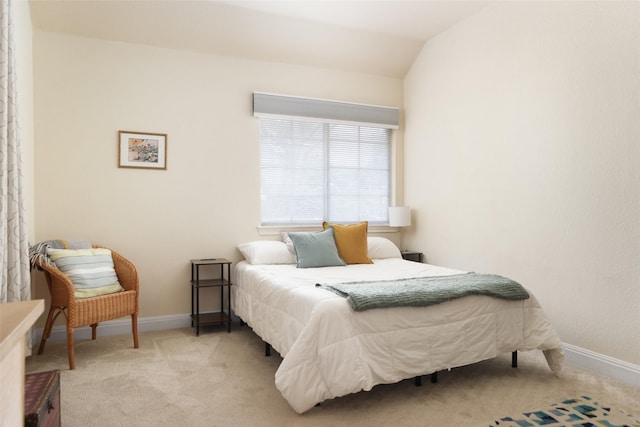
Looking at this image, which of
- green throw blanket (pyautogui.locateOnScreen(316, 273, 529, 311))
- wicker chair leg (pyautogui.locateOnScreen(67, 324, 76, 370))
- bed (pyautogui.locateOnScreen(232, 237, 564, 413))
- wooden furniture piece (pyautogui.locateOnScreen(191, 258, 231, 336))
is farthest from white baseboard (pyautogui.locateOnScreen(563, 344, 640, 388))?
wicker chair leg (pyautogui.locateOnScreen(67, 324, 76, 370))

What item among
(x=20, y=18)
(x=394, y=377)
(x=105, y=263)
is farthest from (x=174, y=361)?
(x=20, y=18)

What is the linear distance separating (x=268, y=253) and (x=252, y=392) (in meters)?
1.48

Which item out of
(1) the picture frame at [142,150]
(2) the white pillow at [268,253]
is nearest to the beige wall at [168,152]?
(1) the picture frame at [142,150]

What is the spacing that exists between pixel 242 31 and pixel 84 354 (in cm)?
301

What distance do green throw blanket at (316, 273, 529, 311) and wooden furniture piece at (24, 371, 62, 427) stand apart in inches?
55.7

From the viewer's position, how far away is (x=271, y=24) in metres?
4.05

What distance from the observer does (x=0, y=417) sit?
30.0 inches

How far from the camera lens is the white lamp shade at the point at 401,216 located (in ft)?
15.3

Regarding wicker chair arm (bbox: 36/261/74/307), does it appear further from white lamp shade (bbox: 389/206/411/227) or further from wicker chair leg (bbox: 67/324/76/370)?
white lamp shade (bbox: 389/206/411/227)

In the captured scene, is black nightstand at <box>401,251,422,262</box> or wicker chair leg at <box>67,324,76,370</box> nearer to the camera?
wicker chair leg at <box>67,324,76,370</box>

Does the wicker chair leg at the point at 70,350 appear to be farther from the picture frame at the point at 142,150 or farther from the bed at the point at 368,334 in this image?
the picture frame at the point at 142,150

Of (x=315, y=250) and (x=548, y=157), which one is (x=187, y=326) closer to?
(x=315, y=250)

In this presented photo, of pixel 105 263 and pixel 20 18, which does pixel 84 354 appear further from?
pixel 20 18

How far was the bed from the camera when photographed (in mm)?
2281
